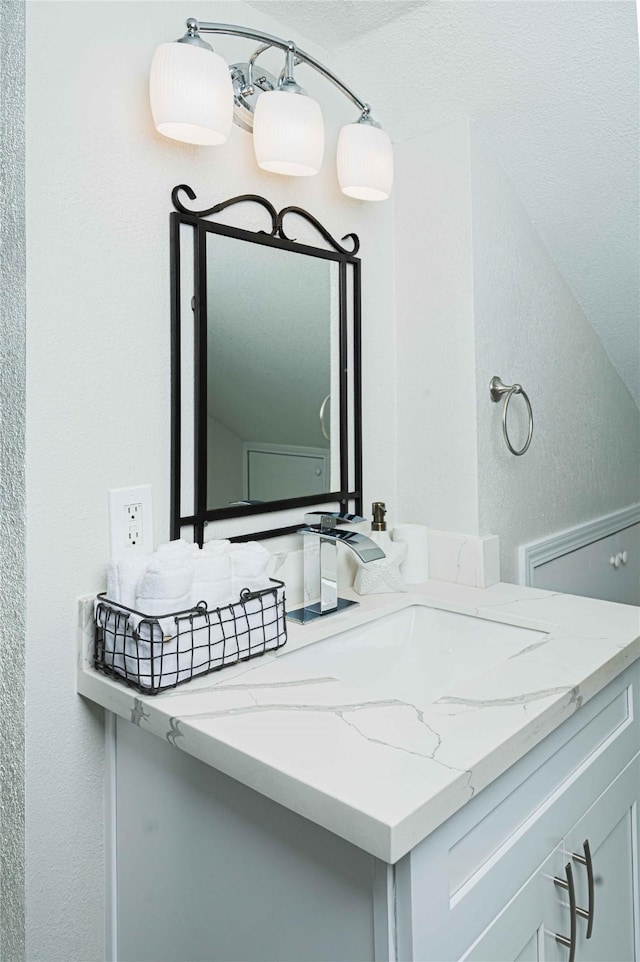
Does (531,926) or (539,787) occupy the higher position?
(539,787)

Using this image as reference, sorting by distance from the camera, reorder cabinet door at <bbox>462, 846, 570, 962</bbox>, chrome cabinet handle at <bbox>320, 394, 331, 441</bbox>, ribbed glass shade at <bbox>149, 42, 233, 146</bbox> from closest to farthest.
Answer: cabinet door at <bbox>462, 846, 570, 962</bbox>
ribbed glass shade at <bbox>149, 42, 233, 146</bbox>
chrome cabinet handle at <bbox>320, 394, 331, 441</bbox>

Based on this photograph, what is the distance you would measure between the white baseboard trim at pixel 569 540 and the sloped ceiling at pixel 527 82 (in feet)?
2.54

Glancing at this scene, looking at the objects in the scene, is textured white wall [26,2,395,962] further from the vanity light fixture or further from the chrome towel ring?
the chrome towel ring

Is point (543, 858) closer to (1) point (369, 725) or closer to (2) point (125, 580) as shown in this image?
(1) point (369, 725)

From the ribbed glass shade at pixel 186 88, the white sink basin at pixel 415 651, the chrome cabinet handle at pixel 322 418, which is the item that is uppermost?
the ribbed glass shade at pixel 186 88

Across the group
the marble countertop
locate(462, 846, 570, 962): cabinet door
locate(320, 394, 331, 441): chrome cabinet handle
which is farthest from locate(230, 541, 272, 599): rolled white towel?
locate(462, 846, 570, 962): cabinet door

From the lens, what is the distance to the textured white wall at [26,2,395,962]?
Answer: 97cm

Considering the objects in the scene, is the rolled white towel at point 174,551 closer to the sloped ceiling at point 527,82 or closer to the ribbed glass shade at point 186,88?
the ribbed glass shade at point 186,88

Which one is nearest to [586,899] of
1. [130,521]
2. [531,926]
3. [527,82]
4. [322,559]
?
[531,926]

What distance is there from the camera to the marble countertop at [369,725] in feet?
2.22

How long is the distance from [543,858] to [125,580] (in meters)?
0.72

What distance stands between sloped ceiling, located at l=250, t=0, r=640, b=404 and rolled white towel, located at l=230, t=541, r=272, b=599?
107 centimetres

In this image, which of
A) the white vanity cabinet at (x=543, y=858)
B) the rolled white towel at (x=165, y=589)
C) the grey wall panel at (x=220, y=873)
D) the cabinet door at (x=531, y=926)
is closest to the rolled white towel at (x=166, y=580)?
the rolled white towel at (x=165, y=589)

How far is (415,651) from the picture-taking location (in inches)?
52.3
